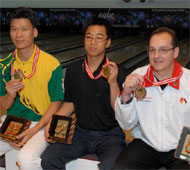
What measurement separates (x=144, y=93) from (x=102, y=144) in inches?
16.7

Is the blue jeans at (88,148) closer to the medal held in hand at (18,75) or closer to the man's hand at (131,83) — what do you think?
the man's hand at (131,83)

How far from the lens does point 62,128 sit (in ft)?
5.37

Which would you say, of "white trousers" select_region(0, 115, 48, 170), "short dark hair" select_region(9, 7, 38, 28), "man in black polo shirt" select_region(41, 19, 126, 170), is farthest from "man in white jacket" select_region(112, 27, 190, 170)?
"short dark hair" select_region(9, 7, 38, 28)

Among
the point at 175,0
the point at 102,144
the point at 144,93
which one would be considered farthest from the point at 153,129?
the point at 175,0

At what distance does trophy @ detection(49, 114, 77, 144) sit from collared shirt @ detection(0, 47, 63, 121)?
20 centimetres

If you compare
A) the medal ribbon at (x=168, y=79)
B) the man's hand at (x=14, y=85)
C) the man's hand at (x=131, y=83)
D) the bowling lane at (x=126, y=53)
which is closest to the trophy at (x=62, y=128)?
the man's hand at (x=14, y=85)

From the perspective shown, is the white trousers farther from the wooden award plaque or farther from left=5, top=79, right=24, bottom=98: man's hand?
the wooden award plaque

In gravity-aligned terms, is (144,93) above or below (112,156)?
above

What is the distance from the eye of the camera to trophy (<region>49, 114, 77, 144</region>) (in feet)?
5.19

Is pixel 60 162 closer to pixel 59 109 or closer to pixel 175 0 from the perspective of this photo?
pixel 59 109

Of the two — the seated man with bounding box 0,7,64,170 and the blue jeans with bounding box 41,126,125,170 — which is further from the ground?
the seated man with bounding box 0,7,64,170

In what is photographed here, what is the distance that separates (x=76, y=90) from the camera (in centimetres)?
173

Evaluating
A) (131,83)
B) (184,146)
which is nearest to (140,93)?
(131,83)

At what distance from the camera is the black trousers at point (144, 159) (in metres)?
1.37
